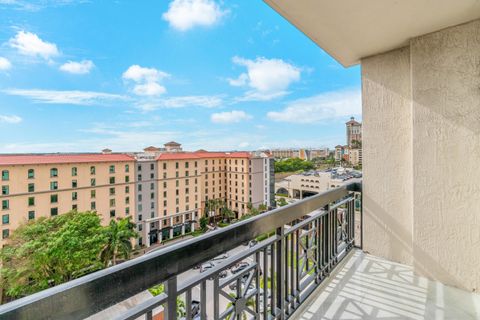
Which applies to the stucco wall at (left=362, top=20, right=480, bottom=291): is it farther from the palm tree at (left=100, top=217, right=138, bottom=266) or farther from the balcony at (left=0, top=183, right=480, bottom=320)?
the palm tree at (left=100, top=217, right=138, bottom=266)

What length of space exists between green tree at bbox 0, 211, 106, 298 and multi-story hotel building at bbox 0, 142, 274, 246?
2.23ft

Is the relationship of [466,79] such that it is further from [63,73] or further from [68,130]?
[63,73]

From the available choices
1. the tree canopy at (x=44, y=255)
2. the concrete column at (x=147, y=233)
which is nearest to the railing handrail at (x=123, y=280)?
the tree canopy at (x=44, y=255)

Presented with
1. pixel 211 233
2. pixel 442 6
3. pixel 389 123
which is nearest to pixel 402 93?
pixel 389 123

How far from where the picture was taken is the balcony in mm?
500

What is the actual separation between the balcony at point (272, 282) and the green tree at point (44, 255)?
953 cm

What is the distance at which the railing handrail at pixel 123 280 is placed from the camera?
1.30 ft

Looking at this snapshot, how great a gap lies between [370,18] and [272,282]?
1.64 m

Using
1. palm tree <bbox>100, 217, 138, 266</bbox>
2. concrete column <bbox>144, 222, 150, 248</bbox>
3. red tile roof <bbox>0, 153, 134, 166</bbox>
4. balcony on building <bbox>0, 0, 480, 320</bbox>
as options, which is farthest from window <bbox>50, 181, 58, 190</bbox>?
balcony on building <bbox>0, 0, 480, 320</bbox>

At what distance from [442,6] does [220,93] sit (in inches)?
1195

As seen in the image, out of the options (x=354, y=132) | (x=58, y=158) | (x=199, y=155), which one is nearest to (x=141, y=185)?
(x=58, y=158)

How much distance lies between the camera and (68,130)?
595 inches

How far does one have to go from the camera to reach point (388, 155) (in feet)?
6.44

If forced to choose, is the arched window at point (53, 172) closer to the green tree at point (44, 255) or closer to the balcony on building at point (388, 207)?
the green tree at point (44, 255)
